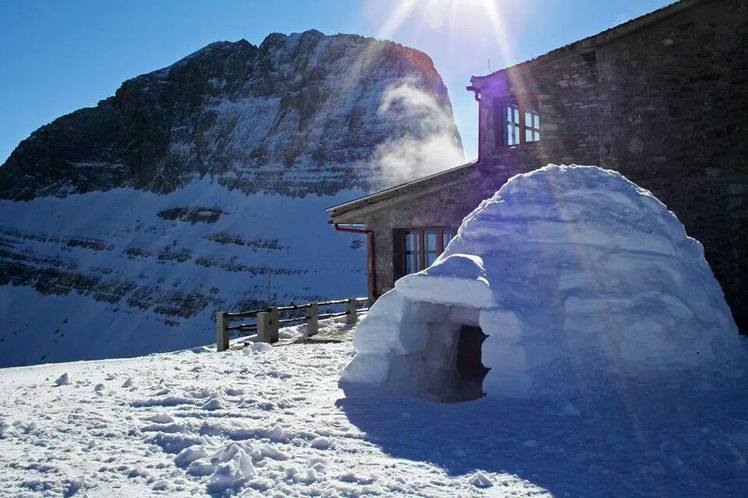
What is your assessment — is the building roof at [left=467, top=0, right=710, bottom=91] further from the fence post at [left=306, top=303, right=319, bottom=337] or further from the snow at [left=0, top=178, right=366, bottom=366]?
the snow at [left=0, top=178, right=366, bottom=366]

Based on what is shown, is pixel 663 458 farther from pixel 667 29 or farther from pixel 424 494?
pixel 667 29

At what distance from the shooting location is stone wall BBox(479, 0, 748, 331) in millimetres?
9867

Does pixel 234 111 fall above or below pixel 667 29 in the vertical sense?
above

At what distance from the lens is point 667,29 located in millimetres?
10344

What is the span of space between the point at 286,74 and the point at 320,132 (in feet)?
28.6

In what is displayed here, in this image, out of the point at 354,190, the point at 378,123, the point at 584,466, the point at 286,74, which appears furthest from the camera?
the point at 286,74

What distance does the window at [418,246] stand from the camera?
12.7 m

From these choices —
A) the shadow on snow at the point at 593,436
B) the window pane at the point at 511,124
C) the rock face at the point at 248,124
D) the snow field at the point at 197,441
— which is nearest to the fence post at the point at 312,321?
the snow field at the point at 197,441

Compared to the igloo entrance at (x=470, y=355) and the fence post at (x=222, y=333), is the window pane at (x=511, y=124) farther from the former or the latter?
the fence post at (x=222, y=333)

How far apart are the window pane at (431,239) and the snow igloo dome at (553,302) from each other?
5675 millimetres

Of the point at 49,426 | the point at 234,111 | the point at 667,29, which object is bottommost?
the point at 49,426

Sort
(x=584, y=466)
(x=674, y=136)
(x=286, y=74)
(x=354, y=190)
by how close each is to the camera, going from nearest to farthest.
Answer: (x=584, y=466), (x=674, y=136), (x=354, y=190), (x=286, y=74)

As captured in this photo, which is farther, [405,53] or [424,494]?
[405,53]

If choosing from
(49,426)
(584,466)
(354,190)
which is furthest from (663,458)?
(354,190)
